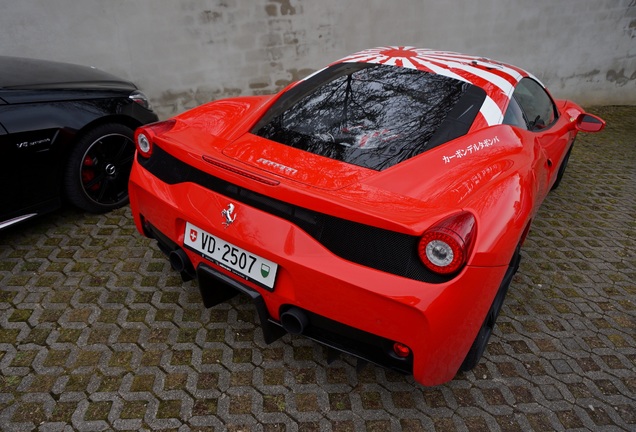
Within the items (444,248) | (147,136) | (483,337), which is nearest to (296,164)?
(444,248)

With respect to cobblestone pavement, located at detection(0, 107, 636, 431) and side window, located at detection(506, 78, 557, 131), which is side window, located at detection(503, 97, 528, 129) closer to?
side window, located at detection(506, 78, 557, 131)

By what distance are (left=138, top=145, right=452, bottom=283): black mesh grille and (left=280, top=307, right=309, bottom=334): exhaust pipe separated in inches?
13.3

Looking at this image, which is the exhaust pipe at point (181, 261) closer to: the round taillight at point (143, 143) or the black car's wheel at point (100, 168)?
the round taillight at point (143, 143)

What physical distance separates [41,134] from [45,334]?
1.28 metres

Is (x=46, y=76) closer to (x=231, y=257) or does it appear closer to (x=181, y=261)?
(x=181, y=261)

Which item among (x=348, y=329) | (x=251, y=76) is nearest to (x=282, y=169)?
(x=348, y=329)

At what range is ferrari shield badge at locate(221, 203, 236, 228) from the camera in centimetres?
177

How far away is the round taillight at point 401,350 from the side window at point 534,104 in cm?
176

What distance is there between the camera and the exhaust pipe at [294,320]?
5.74 feet

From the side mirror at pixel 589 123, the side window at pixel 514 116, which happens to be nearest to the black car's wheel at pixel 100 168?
the side window at pixel 514 116

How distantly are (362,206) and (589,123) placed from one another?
2.71m

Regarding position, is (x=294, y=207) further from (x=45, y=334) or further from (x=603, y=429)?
(x=603, y=429)

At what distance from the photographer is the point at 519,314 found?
2.64 m

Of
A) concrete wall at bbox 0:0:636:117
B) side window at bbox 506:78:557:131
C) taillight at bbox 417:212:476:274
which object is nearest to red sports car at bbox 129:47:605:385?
taillight at bbox 417:212:476:274
